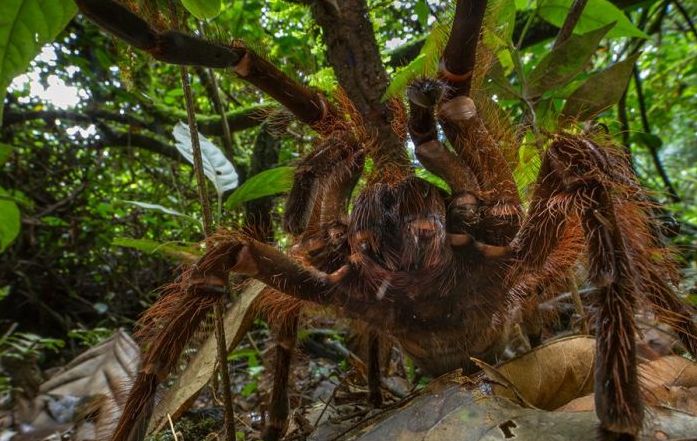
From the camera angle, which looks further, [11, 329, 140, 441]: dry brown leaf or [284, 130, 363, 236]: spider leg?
[11, 329, 140, 441]: dry brown leaf

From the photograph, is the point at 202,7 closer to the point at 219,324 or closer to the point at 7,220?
the point at 219,324

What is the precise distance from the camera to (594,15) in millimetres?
1670

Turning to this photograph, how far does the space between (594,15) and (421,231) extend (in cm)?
100

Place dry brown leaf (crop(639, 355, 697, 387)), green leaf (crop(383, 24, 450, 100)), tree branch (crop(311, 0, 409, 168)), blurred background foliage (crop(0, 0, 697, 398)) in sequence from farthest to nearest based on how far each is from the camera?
blurred background foliage (crop(0, 0, 697, 398))
tree branch (crop(311, 0, 409, 168))
green leaf (crop(383, 24, 450, 100))
dry brown leaf (crop(639, 355, 697, 387))

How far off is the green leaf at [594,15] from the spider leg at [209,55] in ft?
2.69

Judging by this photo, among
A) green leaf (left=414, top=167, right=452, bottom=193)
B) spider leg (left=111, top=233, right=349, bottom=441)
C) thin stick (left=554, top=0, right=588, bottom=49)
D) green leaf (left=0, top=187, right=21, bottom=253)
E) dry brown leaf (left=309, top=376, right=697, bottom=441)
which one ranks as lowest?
dry brown leaf (left=309, top=376, right=697, bottom=441)

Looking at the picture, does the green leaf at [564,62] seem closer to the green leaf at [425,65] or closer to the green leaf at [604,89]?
the green leaf at [604,89]

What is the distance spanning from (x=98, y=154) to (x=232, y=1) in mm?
1395

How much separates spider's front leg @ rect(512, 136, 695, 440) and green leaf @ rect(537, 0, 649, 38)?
2.40 ft

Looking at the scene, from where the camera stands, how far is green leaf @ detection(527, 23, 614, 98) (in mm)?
1430

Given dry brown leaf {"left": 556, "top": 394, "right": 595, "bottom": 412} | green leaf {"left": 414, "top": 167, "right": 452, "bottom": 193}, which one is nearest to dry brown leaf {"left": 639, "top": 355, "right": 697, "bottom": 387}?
dry brown leaf {"left": 556, "top": 394, "right": 595, "bottom": 412}

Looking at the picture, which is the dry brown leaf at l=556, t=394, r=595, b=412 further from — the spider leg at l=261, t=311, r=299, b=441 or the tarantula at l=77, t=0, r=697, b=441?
the spider leg at l=261, t=311, r=299, b=441

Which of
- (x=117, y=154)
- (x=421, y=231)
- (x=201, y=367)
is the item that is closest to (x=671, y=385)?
(x=421, y=231)

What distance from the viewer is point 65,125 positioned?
10.8 ft
